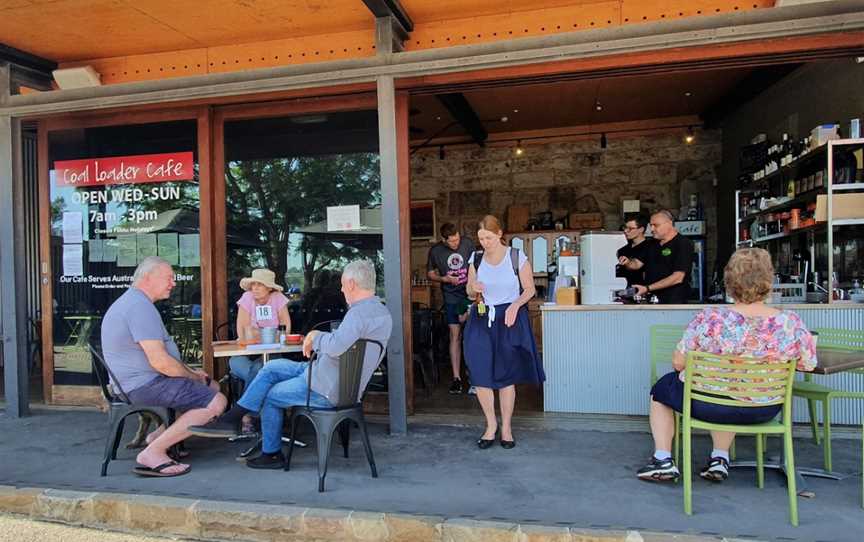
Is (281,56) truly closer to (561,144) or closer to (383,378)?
(383,378)

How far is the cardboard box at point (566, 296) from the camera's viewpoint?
482 cm

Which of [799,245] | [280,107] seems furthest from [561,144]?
[280,107]

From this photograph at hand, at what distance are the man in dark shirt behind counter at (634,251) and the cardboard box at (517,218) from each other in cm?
472

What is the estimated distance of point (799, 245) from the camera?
6.74 metres

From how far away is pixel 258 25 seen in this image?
186 inches

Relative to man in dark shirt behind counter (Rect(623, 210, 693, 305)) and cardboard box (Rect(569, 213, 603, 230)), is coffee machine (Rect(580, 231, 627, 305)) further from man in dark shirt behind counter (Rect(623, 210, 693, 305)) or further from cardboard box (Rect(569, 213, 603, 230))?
cardboard box (Rect(569, 213, 603, 230))

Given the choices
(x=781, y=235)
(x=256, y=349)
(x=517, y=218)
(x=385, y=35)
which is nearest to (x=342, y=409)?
(x=256, y=349)

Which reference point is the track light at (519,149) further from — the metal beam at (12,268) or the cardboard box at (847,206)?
the metal beam at (12,268)

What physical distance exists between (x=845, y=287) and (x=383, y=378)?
13.9 feet

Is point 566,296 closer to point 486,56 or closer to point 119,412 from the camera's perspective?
point 486,56

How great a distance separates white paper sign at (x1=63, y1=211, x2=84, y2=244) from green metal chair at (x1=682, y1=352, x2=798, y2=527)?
5.32m

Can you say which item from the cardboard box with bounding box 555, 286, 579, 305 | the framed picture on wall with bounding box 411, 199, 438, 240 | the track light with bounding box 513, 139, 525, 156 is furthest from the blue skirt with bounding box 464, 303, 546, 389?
the framed picture on wall with bounding box 411, 199, 438, 240

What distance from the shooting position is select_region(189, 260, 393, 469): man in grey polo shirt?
3.46 m

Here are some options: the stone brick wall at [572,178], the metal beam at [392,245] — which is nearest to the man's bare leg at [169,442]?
the metal beam at [392,245]
